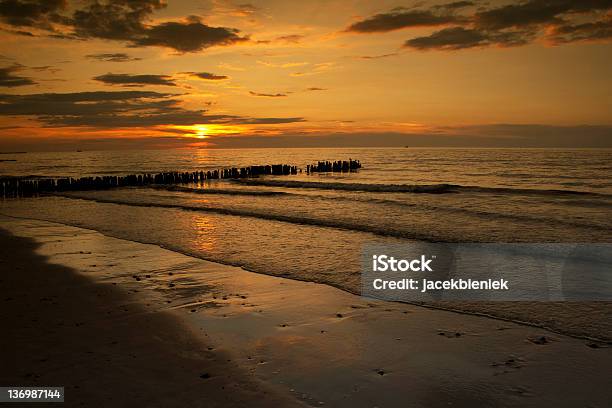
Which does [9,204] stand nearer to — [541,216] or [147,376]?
[147,376]

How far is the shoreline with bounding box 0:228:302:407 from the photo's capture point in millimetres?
5113

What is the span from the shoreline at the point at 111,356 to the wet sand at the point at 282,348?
0.08 feet

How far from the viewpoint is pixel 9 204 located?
30.1 metres

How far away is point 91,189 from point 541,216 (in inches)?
1481

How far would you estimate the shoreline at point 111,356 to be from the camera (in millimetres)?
5113

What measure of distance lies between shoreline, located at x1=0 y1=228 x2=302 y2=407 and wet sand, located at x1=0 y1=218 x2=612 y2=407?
23 millimetres

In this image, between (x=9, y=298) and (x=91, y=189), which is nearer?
(x=9, y=298)

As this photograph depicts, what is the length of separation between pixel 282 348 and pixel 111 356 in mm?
2408

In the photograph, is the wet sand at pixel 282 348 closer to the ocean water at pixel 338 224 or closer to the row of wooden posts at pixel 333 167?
the ocean water at pixel 338 224

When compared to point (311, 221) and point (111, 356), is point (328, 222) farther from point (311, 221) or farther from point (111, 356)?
point (111, 356)

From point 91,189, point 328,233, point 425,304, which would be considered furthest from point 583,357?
point 91,189

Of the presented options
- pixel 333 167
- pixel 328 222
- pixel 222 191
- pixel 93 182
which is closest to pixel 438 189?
pixel 222 191

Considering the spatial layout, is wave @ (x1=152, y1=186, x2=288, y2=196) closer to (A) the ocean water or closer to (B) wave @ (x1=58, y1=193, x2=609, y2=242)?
(A) the ocean water

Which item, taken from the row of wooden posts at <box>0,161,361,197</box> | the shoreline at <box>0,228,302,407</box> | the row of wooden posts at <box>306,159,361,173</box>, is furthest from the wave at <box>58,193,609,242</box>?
the row of wooden posts at <box>306,159,361,173</box>
